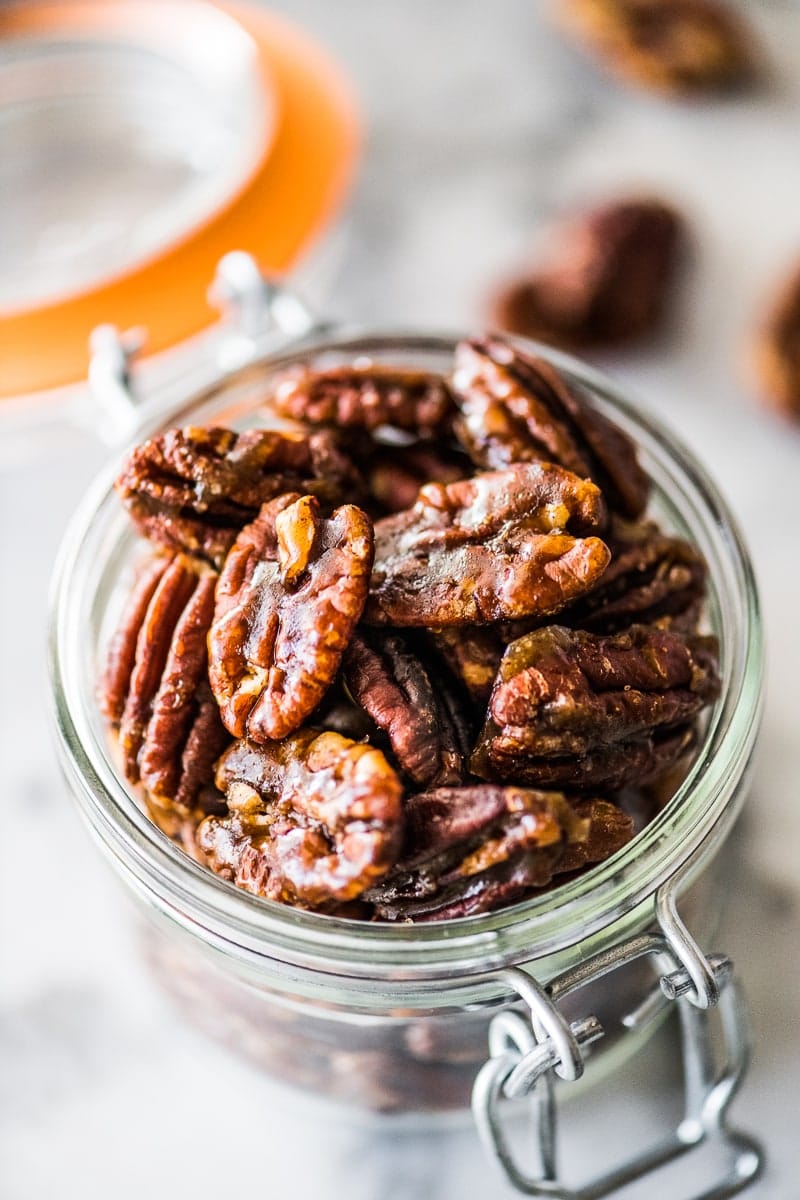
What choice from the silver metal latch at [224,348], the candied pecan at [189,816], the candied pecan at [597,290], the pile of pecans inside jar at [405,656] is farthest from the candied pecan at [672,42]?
the candied pecan at [189,816]

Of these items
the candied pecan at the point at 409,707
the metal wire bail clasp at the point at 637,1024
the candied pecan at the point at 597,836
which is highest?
the candied pecan at the point at 409,707

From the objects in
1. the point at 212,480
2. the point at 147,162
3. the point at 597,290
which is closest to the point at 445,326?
the point at 597,290

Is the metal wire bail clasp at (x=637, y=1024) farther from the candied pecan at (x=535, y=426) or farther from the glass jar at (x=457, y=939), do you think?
the candied pecan at (x=535, y=426)

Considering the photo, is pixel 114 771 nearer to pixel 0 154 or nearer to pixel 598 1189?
pixel 598 1189

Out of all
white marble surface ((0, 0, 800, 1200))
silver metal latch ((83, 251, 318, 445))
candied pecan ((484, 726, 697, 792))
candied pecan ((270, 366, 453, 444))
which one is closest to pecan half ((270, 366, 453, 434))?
candied pecan ((270, 366, 453, 444))

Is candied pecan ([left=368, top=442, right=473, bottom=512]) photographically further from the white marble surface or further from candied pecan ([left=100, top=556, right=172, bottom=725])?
the white marble surface

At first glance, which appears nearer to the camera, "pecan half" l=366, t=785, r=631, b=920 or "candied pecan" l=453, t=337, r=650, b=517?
"pecan half" l=366, t=785, r=631, b=920

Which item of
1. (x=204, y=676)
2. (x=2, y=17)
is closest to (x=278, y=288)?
(x=204, y=676)
